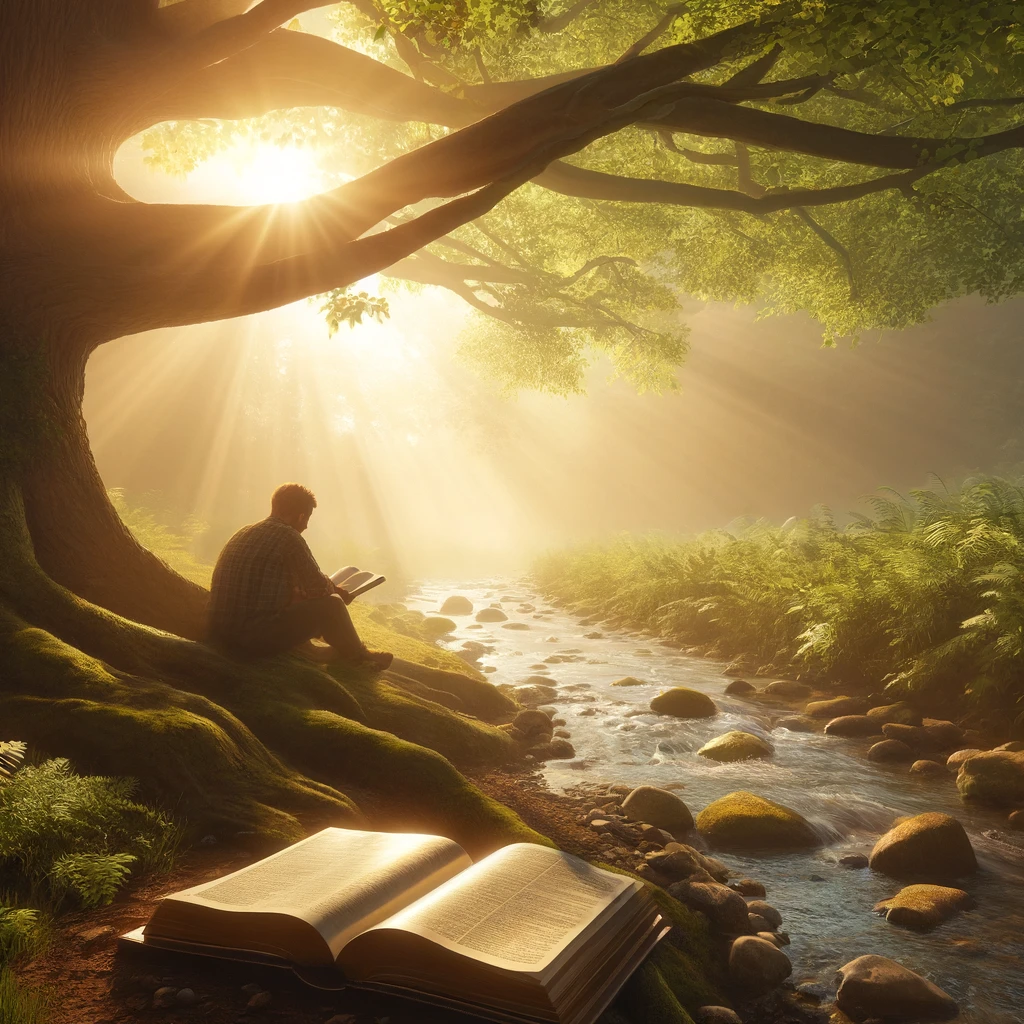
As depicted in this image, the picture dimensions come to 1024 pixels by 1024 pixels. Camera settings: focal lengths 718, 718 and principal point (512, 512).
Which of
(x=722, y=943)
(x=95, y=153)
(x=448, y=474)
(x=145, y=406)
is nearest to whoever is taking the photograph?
(x=722, y=943)

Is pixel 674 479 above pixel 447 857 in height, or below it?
below

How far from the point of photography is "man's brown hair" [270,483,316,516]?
6.78 m

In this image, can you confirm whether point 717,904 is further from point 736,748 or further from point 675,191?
point 675,191

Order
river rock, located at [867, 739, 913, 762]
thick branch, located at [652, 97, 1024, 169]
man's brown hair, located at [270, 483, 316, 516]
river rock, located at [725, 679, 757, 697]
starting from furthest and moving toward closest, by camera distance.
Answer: river rock, located at [725, 679, 757, 697], river rock, located at [867, 739, 913, 762], thick branch, located at [652, 97, 1024, 169], man's brown hair, located at [270, 483, 316, 516]

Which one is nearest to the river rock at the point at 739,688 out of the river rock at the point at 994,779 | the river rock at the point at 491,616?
the river rock at the point at 994,779

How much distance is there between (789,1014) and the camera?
12.3 ft

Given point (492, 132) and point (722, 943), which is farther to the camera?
point (492, 132)

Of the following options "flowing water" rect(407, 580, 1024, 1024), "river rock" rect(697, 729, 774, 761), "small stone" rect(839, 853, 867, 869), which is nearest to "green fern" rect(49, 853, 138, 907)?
"flowing water" rect(407, 580, 1024, 1024)

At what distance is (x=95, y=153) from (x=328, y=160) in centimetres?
1213

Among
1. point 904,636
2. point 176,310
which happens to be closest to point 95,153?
point 176,310

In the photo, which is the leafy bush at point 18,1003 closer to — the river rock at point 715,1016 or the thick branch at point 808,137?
the river rock at point 715,1016

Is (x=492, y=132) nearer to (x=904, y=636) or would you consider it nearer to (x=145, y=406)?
(x=904, y=636)

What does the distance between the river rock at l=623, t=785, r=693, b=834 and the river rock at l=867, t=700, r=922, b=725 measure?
13.3 feet

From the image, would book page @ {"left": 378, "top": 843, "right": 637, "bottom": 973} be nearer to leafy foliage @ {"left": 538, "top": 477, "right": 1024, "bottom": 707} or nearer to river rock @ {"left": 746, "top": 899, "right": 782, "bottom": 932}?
river rock @ {"left": 746, "top": 899, "right": 782, "bottom": 932}
